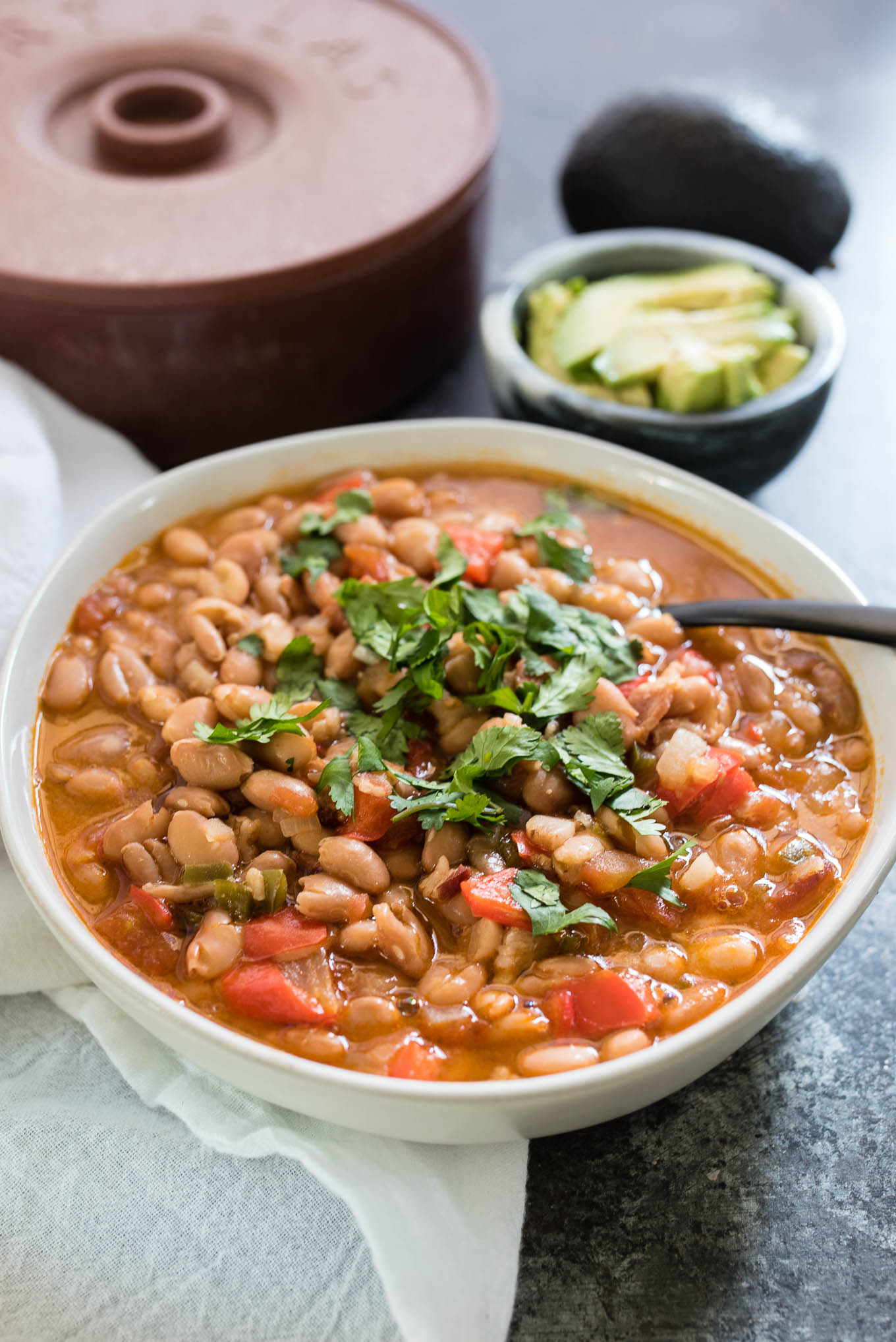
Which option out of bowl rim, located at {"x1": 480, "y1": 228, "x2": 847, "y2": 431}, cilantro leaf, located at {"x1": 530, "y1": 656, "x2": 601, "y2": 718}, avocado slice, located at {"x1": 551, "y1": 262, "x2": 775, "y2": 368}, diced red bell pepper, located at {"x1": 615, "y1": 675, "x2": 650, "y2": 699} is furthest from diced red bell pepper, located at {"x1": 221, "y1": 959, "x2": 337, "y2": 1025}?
avocado slice, located at {"x1": 551, "y1": 262, "x2": 775, "y2": 368}

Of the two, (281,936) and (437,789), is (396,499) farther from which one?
(281,936)

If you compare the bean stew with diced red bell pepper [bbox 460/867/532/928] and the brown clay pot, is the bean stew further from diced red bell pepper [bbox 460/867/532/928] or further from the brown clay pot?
the brown clay pot

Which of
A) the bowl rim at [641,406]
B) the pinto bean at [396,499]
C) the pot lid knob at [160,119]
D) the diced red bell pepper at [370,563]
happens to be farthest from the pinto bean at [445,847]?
the pot lid knob at [160,119]

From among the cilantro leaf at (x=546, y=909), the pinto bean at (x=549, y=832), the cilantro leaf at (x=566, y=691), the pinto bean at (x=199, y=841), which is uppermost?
the cilantro leaf at (x=566, y=691)

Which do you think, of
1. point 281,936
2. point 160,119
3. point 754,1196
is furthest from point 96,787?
point 160,119

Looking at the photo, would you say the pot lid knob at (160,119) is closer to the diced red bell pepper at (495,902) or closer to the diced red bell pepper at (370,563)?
the diced red bell pepper at (370,563)

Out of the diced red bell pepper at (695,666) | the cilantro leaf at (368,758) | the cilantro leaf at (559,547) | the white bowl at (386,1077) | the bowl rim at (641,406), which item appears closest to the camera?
the white bowl at (386,1077)
